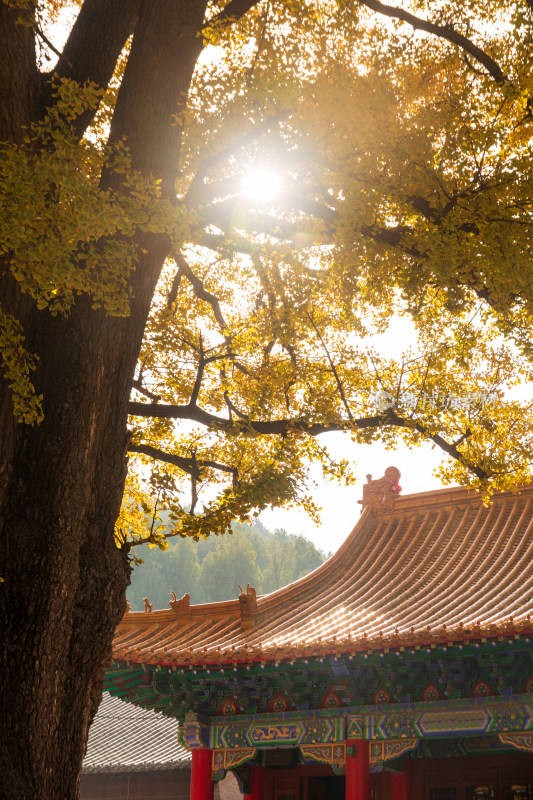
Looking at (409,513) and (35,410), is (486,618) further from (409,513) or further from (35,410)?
(35,410)

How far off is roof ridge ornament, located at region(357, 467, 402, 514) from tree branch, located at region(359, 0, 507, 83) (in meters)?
6.85

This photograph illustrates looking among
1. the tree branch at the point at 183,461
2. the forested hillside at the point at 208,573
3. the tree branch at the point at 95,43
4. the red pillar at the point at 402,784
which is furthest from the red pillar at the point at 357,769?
the forested hillside at the point at 208,573

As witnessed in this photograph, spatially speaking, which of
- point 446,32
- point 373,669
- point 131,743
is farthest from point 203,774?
point 446,32

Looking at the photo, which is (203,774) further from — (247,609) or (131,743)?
(131,743)

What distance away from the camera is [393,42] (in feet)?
18.9

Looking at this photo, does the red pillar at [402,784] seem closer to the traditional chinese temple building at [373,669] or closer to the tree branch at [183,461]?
the traditional chinese temple building at [373,669]

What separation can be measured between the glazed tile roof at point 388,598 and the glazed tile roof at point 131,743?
478cm

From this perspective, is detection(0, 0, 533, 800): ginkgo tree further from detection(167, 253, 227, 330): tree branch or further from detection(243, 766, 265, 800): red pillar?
detection(243, 766, 265, 800): red pillar

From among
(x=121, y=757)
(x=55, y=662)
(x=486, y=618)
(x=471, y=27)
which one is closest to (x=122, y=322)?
(x=55, y=662)

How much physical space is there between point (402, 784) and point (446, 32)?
778 cm

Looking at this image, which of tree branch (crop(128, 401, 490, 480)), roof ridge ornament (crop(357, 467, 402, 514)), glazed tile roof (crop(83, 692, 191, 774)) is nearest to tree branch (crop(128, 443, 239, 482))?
tree branch (crop(128, 401, 490, 480))

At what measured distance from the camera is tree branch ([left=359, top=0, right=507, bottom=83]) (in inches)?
223

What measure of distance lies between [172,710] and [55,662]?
252 inches

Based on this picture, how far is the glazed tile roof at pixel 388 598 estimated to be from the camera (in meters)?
8.26
